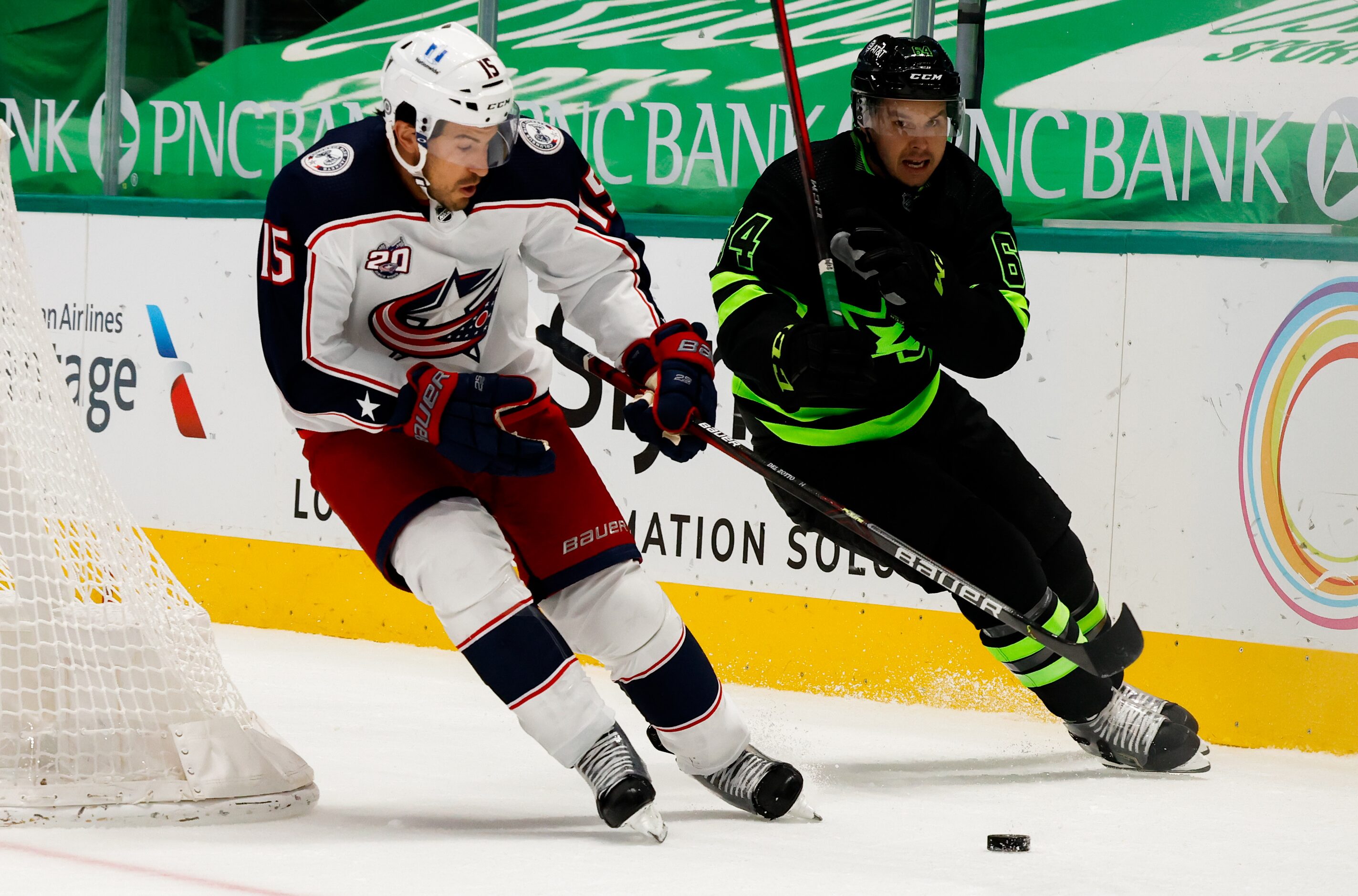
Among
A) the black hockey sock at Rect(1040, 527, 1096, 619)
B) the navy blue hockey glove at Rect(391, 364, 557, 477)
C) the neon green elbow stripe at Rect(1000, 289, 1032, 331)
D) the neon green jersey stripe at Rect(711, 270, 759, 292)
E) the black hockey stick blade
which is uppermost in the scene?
the neon green jersey stripe at Rect(711, 270, 759, 292)

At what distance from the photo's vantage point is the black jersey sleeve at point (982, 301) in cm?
324

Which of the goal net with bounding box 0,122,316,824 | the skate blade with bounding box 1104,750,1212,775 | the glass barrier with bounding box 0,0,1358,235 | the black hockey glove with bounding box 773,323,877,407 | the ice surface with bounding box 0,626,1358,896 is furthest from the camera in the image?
the glass barrier with bounding box 0,0,1358,235

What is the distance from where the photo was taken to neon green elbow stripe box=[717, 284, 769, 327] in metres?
3.30

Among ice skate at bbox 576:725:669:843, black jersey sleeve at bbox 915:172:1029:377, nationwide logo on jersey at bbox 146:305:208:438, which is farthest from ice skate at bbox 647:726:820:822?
nationwide logo on jersey at bbox 146:305:208:438

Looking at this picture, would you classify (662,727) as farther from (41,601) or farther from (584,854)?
(41,601)

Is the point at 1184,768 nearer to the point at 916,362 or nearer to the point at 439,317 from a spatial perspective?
the point at 916,362

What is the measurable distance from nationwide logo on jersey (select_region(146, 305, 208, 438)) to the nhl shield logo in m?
2.54

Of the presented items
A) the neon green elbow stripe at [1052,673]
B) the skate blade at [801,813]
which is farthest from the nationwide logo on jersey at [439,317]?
the neon green elbow stripe at [1052,673]

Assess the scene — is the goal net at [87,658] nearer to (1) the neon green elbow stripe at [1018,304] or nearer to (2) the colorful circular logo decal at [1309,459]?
(1) the neon green elbow stripe at [1018,304]

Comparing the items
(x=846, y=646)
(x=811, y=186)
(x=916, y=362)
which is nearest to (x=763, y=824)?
(x=916, y=362)

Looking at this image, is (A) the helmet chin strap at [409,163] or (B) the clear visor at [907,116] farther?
(B) the clear visor at [907,116]

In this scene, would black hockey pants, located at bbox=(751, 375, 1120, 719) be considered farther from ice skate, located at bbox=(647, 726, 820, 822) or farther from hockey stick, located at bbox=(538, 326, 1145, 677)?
ice skate, located at bbox=(647, 726, 820, 822)

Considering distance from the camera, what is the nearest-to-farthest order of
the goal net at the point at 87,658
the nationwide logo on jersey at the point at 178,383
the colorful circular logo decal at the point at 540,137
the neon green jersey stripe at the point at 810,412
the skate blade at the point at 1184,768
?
the goal net at the point at 87,658, the colorful circular logo decal at the point at 540,137, the neon green jersey stripe at the point at 810,412, the skate blade at the point at 1184,768, the nationwide logo on jersey at the point at 178,383

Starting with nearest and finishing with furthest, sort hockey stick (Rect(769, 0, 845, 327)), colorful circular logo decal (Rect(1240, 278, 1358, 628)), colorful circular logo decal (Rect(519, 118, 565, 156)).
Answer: colorful circular logo decal (Rect(519, 118, 565, 156)), hockey stick (Rect(769, 0, 845, 327)), colorful circular logo decal (Rect(1240, 278, 1358, 628))
